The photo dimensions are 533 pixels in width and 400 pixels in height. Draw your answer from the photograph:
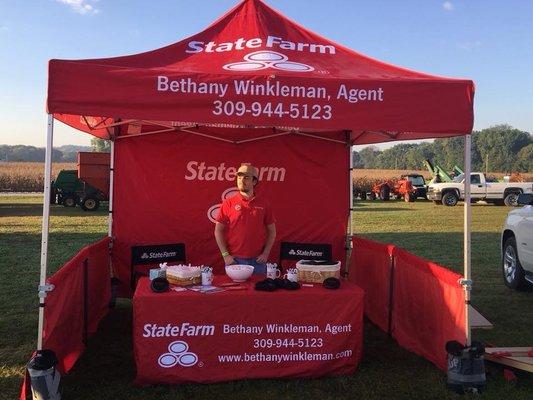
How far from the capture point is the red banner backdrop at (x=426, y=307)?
402cm

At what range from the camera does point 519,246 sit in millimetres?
6895

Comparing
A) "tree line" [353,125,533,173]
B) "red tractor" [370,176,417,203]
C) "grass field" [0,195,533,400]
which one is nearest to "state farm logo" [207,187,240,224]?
"grass field" [0,195,533,400]

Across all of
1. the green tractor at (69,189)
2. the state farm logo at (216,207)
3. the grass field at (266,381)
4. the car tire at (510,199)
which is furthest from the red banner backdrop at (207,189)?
the car tire at (510,199)

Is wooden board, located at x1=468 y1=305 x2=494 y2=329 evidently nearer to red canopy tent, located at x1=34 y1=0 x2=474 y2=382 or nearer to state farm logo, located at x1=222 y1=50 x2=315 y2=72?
red canopy tent, located at x1=34 y1=0 x2=474 y2=382

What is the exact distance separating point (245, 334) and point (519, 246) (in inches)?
184

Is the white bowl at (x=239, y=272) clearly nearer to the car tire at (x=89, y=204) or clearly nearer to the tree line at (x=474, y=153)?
the car tire at (x=89, y=204)

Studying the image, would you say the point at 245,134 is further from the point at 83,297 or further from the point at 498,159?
the point at 498,159

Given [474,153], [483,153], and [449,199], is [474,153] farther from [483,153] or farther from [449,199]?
[449,199]

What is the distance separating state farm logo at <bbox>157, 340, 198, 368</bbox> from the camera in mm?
3871

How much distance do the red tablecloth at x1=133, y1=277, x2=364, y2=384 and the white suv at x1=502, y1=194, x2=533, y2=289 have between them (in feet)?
12.0

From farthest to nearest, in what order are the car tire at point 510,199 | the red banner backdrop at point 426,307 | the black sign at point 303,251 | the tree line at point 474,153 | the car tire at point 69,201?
1. the tree line at point 474,153
2. the car tire at point 510,199
3. the car tire at point 69,201
4. the black sign at point 303,251
5. the red banner backdrop at point 426,307

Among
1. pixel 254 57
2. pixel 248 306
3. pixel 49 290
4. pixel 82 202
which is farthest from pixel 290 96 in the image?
pixel 82 202

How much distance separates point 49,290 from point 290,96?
2.20 m

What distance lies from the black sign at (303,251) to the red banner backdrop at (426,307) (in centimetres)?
132
